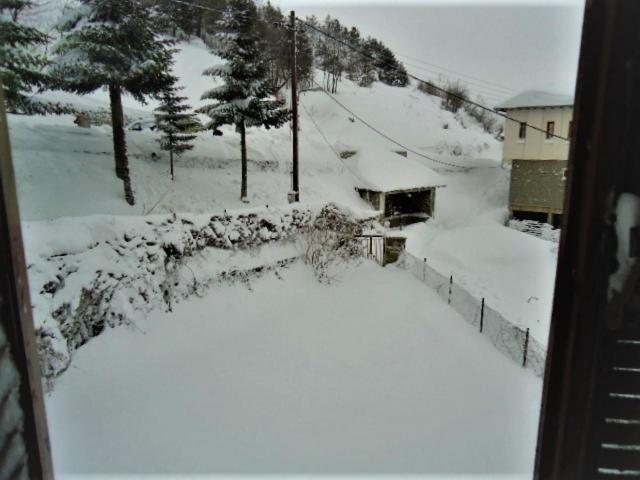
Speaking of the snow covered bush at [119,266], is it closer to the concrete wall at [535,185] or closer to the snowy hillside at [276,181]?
the snowy hillside at [276,181]

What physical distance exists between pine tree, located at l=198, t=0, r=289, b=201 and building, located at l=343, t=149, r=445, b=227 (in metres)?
5.40

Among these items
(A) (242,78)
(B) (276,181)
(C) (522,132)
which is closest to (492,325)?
(A) (242,78)

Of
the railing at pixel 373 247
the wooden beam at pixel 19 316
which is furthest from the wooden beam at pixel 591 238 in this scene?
the railing at pixel 373 247

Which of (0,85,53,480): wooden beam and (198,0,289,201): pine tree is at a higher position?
(198,0,289,201): pine tree

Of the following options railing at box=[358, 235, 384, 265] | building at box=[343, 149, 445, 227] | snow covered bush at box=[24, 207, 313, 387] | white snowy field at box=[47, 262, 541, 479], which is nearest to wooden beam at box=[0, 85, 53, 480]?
white snowy field at box=[47, 262, 541, 479]

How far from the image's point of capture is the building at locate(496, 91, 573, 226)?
1452 cm

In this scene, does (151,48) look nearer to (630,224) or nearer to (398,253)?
(398,253)

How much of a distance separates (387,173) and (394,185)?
0.94m

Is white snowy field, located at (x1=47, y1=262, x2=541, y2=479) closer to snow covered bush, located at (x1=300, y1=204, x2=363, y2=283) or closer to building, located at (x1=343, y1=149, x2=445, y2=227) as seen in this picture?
snow covered bush, located at (x1=300, y1=204, x2=363, y2=283)

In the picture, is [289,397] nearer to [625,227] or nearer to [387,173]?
[625,227]

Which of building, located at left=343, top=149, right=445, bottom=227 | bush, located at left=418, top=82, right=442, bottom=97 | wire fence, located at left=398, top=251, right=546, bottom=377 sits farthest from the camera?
bush, located at left=418, top=82, right=442, bottom=97

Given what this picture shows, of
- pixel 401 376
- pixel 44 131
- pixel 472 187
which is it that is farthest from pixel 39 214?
pixel 472 187

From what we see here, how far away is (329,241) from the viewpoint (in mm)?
6957

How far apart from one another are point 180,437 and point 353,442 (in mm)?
1191
